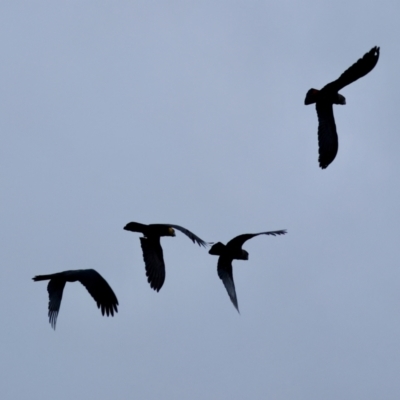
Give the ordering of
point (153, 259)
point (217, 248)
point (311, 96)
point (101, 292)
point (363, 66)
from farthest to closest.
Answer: point (153, 259), point (217, 248), point (311, 96), point (101, 292), point (363, 66)

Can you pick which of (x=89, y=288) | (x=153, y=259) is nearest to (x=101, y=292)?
(x=89, y=288)

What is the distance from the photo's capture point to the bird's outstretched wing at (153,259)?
835 inches

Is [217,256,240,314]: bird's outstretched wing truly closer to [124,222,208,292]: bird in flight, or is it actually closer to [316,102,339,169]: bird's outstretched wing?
[124,222,208,292]: bird in flight

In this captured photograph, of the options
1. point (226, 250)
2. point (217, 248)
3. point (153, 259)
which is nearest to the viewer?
point (217, 248)

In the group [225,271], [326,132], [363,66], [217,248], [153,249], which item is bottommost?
[225,271]

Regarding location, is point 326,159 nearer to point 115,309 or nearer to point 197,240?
point 197,240

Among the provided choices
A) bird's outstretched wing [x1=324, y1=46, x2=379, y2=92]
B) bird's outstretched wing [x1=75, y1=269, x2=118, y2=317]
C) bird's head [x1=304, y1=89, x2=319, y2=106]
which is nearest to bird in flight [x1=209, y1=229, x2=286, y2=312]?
bird's outstretched wing [x1=75, y1=269, x2=118, y2=317]

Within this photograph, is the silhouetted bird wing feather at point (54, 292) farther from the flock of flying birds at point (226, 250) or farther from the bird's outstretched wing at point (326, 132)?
the bird's outstretched wing at point (326, 132)

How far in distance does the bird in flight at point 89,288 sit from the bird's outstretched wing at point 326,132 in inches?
212

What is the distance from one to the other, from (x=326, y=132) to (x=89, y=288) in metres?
6.08

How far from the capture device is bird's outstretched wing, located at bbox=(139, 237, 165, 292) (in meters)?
21.2

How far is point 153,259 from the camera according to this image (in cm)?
2139

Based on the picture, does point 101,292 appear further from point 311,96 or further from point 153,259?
point 311,96

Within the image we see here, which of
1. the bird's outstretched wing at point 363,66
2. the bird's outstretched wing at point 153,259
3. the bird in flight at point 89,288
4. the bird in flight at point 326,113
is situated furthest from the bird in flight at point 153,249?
the bird's outstretched wing at point 363,66
